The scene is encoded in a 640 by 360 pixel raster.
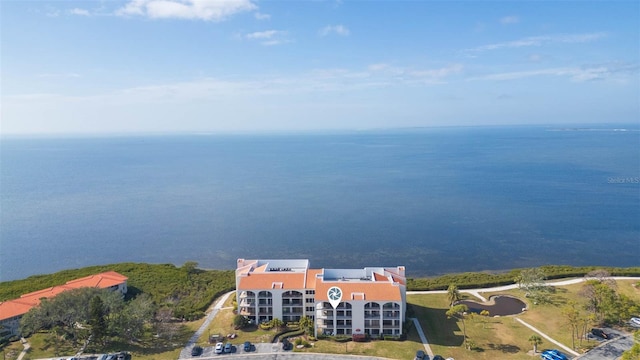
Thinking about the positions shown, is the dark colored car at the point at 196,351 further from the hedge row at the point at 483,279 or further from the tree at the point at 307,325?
the hedge row at the point at 483,279

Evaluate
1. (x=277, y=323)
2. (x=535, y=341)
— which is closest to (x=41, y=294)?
(x=277, y=323)

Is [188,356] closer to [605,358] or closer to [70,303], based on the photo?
[70,303]

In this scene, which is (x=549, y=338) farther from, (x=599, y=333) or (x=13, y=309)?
(x=13, y=309)

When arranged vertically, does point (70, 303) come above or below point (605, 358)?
above

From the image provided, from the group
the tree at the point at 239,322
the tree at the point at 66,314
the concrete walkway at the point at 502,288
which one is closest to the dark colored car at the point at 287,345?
the tree at the point at 239,322

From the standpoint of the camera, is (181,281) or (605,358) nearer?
(605,358)

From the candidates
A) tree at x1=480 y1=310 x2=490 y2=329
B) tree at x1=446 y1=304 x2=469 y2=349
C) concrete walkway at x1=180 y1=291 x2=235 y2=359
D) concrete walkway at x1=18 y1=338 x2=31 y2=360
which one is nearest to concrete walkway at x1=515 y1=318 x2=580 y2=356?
tree at x1=480 y1=310 x2=490 y2=329

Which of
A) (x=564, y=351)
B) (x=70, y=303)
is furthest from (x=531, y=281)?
(x=70, y=303)
